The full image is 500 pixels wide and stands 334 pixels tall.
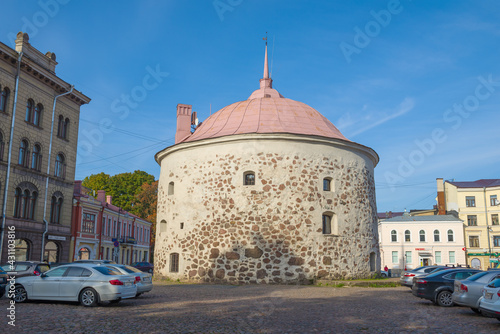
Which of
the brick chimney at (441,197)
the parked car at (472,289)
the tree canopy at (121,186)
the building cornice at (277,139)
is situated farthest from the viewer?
the brick chimney at (441,197)

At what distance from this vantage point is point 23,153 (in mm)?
29453

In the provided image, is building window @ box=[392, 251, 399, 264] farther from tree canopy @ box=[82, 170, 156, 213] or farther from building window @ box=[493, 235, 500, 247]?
tree canopy @ box=[82, 170, 156, 213]

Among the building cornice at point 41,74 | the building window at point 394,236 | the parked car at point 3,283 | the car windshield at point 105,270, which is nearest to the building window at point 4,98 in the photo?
the building cornice at point 41,74

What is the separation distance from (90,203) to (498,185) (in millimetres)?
46963

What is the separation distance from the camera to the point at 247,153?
23500mm

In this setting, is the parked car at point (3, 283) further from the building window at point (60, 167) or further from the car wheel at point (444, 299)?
the building window at point (60, 167)

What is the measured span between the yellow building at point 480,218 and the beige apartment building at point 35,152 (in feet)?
151

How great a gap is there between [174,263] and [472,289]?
52.9 ft

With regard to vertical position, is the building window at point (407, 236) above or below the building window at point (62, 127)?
below

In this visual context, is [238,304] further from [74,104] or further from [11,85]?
[74,104]

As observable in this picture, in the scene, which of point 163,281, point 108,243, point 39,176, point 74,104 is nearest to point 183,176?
point 163,281

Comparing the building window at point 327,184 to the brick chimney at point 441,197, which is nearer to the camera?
the building window at point 327,184

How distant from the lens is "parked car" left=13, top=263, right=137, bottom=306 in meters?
12.9

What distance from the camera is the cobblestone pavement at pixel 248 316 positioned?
372 inches
